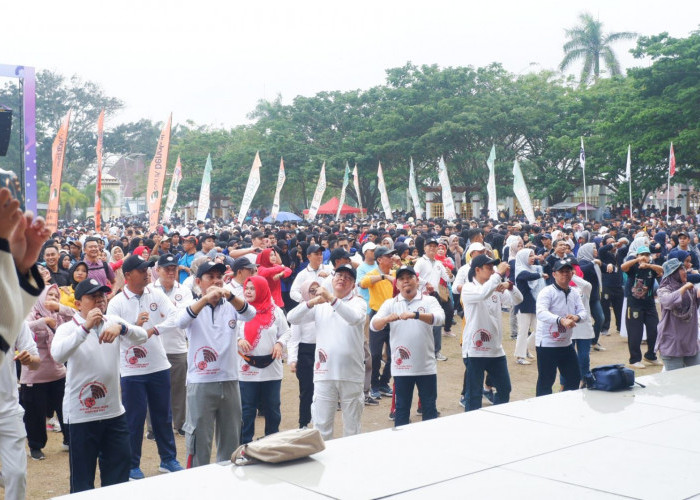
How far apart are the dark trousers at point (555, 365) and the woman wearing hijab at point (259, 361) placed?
9.27ft

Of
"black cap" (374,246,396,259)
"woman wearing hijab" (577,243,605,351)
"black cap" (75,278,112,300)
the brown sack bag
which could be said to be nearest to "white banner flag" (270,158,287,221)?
"woman wearing hijab" (577,243,605,351)

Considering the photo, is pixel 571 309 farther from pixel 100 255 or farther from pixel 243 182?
pixel 243 182

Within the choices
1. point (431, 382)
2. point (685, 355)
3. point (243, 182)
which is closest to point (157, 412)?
point (431, 382)

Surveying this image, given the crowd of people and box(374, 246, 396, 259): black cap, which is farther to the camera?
box(374, 246, 396, 259): black cap

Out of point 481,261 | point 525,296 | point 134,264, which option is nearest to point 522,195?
point 525,296

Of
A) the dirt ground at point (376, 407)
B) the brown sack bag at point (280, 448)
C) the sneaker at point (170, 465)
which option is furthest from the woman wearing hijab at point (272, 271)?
the brown sack bag at point (280, 448)

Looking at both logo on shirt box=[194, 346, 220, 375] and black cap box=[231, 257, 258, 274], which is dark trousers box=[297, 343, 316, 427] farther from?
logo on shirt box=[194, 346, 220, 375]

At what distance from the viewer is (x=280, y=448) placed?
14.4 ft

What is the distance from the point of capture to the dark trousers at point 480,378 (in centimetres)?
784

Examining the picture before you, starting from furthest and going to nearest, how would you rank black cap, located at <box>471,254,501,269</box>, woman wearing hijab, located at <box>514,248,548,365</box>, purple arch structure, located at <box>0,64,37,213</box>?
purple arch structure, located at <box>0,64,37,213</box> → woman wearing hijab, located at <box>514,248,548,365</box> → black cap, located at <box>471,254,501,269</box>

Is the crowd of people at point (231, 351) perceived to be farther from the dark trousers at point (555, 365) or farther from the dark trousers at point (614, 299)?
the dark trousers at point (614, 299)

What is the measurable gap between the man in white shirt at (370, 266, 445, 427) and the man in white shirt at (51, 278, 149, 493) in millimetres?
2470

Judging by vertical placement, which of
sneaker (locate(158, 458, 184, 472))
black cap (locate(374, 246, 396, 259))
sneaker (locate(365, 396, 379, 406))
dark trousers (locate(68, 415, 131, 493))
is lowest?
sneaker (locate(158, 458, 184, 472))

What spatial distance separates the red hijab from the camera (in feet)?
22.9
